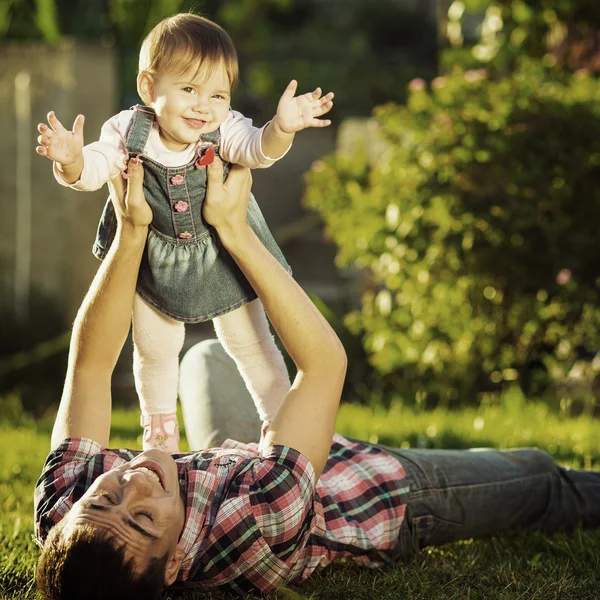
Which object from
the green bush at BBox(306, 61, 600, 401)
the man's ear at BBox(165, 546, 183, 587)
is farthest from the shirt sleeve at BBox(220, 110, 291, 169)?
the green bush at BBox(306, 61, 600, 401)

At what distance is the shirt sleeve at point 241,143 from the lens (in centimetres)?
268

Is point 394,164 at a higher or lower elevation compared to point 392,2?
lower

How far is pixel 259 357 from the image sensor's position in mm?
3080

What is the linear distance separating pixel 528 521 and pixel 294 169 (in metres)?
6.63

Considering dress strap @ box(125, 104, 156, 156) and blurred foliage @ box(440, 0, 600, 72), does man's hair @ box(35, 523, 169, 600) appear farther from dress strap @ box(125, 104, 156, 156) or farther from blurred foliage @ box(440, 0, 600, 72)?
blurred foliage @ box(440, 0, 600, 72)

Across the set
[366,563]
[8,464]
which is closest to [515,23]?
[8,464]

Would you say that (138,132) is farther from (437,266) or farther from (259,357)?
(437,266)

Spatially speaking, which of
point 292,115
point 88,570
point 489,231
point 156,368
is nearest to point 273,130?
point 292,115

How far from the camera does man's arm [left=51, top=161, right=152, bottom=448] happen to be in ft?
9.09

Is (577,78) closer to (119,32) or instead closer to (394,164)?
(394,164)

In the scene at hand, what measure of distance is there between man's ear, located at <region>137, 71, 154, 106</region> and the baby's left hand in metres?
0.35

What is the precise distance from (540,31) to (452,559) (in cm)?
530

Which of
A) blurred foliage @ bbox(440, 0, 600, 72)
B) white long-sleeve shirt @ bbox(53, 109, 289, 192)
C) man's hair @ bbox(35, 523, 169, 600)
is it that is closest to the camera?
man's hair @ bbox(35, 523, 169, 600)

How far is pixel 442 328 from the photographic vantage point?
6.15 meters
